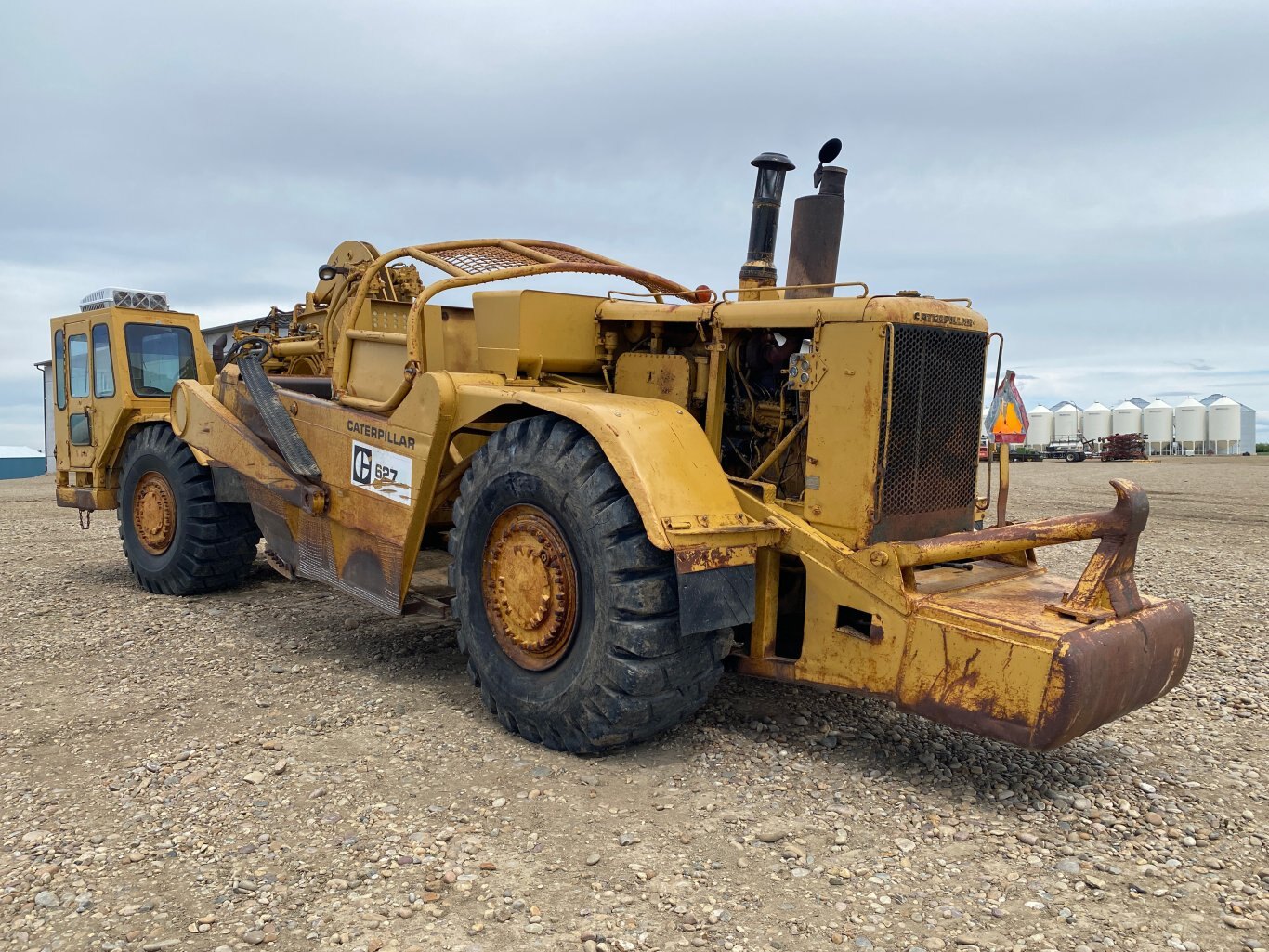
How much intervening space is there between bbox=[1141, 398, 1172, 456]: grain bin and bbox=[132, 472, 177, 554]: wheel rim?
51471 mm

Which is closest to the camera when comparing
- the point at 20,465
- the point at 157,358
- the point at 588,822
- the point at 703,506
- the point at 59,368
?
the point at 588,822

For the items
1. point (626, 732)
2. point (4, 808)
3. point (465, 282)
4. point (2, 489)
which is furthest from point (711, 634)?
point (2, 489)

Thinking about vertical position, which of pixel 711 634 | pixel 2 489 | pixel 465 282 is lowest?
pixel 2 489

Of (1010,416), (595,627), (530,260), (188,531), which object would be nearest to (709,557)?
(595,627)

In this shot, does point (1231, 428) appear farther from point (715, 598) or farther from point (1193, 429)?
point (715, 598)

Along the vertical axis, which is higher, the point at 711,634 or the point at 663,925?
the point at 711,634

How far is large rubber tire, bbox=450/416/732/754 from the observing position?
407 centimetres

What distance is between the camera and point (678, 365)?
5074mm

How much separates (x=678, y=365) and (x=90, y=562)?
785 cm

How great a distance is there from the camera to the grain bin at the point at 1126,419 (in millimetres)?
50875

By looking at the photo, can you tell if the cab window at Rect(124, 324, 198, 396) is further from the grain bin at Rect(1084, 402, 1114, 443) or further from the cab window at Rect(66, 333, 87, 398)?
the grain bin at Rect(1084, 402, 1114, 443)

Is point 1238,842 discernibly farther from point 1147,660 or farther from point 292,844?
point 292,844

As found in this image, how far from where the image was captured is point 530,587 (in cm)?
454

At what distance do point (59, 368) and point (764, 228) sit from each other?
23.9ft
